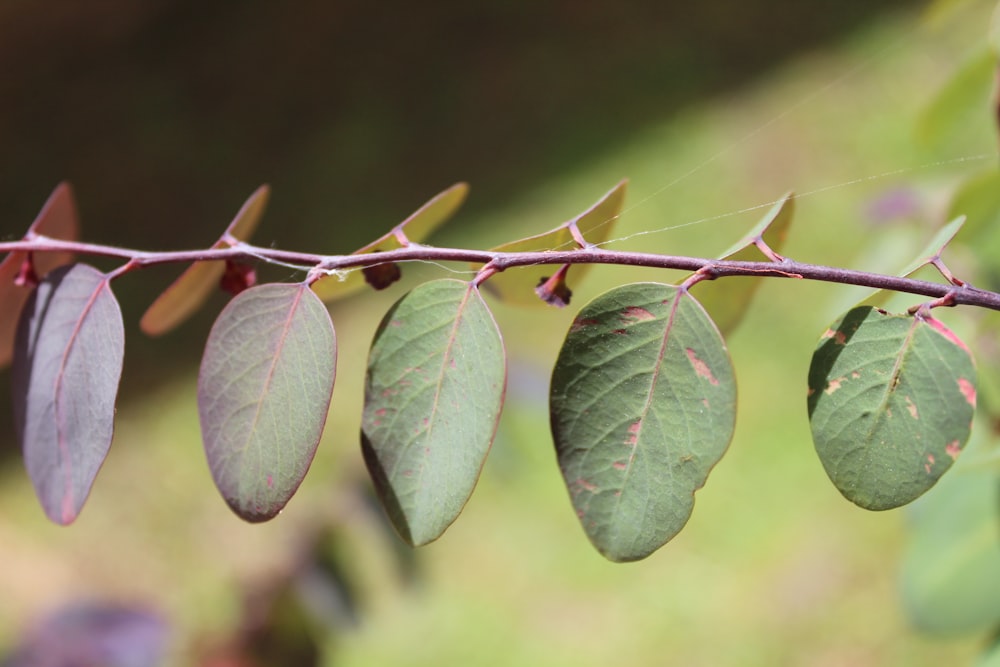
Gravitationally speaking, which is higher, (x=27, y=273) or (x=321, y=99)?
(x=27, y=273)

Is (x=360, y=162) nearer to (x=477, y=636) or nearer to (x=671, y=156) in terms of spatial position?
(x=671, y=156)

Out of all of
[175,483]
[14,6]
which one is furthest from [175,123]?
[175,483]

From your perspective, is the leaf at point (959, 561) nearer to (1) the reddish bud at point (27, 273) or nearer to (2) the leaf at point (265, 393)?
(2) the leaf at point (265, 393)

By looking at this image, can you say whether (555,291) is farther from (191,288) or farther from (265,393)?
(191,288)

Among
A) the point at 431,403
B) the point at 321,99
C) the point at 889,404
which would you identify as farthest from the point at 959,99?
the point at 321,99

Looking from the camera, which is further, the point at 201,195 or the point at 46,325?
the point at 201,195

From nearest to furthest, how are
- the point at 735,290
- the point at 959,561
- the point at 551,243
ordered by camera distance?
the point at 551,243 < the point at 735,290 < the point at 959,561
